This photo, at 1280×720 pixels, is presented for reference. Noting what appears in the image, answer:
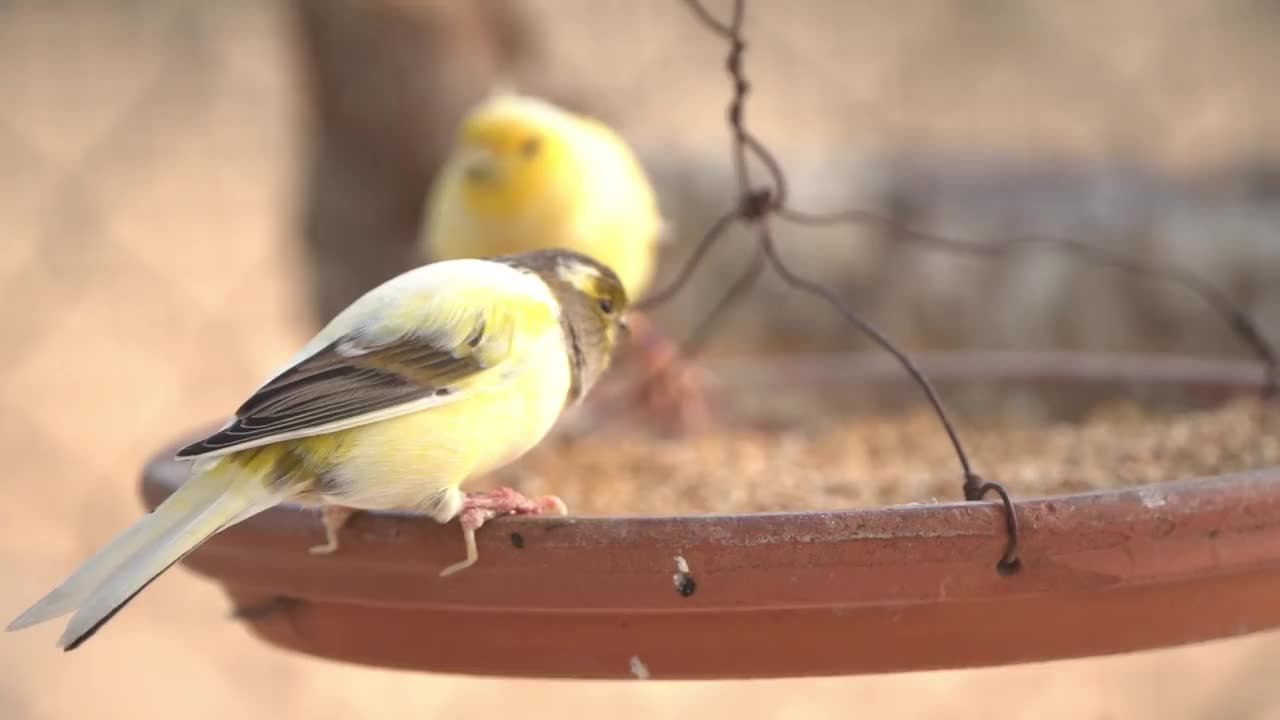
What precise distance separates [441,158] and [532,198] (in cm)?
76

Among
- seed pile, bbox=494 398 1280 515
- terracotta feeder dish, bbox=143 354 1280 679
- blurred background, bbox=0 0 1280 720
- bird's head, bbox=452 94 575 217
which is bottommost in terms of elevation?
blurred background, bbox=0 0 1280 720

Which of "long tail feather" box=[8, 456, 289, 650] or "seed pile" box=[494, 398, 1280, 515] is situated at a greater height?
"long tail feather" box=[8, 456, 289, 650]

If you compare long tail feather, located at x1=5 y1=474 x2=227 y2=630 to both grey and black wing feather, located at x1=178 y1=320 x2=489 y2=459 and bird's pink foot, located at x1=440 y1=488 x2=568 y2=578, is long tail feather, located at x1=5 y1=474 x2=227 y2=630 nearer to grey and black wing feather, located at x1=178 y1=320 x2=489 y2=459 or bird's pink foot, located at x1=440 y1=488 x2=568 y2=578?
grey and black wing feather, located at x1=178 y1=320 x2=489 y2=459

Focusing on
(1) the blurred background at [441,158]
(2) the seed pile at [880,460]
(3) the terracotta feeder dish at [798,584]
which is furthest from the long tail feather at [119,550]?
(1) the blurred background at [441,158]

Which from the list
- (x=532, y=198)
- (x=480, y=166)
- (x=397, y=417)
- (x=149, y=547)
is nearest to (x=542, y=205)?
(x=532, y=198)

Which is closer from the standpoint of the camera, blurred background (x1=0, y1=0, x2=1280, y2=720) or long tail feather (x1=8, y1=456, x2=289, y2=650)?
long tail feather (x1=8, y1=456, x2=289, y2=650)

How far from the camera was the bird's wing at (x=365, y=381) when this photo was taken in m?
1.31

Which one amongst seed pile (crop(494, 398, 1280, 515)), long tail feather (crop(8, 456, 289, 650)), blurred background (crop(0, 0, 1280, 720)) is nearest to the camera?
long tail feather (crop(8, 456, 289, 650))

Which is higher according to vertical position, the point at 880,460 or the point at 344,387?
the point at 344,387

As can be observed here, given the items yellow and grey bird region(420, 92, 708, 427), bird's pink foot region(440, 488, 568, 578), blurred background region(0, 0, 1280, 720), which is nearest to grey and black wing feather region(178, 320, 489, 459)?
bird's pink foot region(440, 488, 568, 578)

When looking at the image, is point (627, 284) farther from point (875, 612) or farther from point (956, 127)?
point (956, 127)

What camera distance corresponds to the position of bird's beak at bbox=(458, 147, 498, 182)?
2.80m

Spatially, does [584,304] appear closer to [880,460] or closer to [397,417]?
[397,417]

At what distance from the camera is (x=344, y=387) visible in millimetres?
1365
